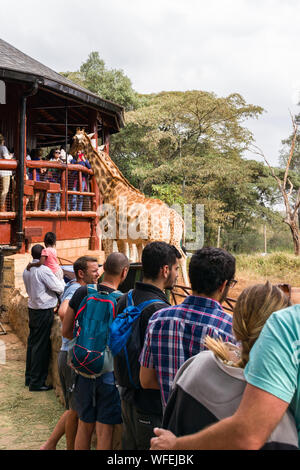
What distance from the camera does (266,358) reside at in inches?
54.4

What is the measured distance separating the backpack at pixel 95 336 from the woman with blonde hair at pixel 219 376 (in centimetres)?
143

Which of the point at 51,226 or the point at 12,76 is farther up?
the point at 12,76

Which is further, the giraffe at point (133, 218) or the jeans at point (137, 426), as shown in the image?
the giraffe at point (133, 218)

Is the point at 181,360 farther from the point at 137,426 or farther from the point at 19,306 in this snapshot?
the point at 19,306

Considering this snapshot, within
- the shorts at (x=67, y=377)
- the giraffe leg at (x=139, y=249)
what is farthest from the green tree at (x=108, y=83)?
the shorts at (x=67, y=377)

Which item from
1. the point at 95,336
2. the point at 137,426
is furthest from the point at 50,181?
the point at 137,426

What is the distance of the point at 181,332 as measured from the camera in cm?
219

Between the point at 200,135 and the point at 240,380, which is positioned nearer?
the point at 240,380

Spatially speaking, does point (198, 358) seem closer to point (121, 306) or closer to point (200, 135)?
point (121, 306)

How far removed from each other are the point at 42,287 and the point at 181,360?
11.8ft

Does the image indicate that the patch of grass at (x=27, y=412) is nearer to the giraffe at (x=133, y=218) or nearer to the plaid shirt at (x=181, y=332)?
the plaid shirt at (x=181, y=332)


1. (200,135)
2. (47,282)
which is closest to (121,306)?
(47,282)

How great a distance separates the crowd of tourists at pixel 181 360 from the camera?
1391 millimetres
